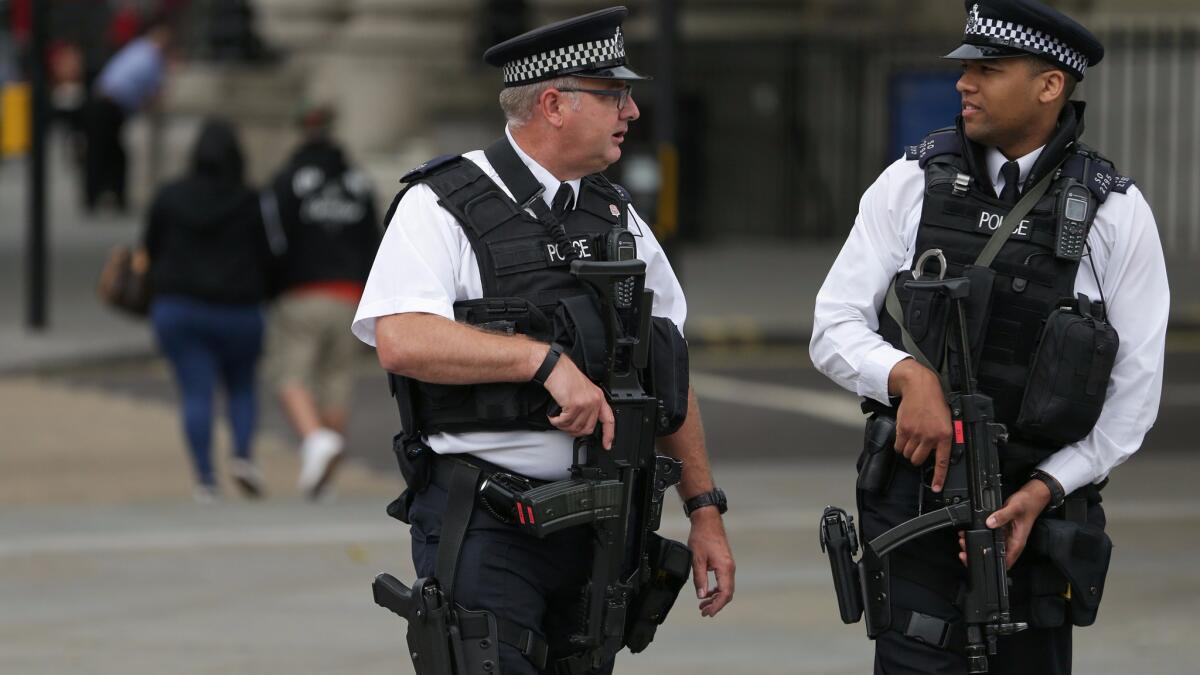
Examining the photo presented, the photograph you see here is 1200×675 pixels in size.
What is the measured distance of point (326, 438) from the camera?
990 centimetres

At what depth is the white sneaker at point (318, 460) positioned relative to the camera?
9.86m

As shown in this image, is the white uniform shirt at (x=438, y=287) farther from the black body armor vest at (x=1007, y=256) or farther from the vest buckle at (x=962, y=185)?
the vest buckle at (x=962, y=185)

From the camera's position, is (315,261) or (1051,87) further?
(315,261)

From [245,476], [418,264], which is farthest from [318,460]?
[418,264]

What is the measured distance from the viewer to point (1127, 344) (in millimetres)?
4398

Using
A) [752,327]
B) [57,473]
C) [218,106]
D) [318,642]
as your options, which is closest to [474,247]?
[318,642]

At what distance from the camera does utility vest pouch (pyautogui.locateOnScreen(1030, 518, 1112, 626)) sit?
4371 millimetres

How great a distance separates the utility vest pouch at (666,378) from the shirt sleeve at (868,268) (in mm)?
279

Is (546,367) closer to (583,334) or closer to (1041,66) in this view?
(583,334)

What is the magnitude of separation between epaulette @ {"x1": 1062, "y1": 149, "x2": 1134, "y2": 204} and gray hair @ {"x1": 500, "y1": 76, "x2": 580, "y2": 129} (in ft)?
3.36

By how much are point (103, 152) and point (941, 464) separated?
23.7 m

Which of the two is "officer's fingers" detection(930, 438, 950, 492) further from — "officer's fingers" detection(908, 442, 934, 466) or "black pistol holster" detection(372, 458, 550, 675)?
"black pistol holster" detection(372, 458, 550, 675)

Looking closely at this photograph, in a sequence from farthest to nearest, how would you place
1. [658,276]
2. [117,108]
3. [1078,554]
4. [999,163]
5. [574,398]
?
[117,108] < [658,276] < [999,163] < [1078,554] < [574,398]

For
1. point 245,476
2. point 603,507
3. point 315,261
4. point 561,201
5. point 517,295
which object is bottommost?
point 245,476
